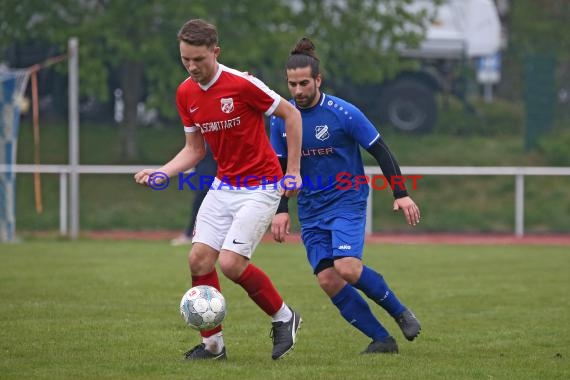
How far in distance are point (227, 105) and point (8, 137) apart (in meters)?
9.31

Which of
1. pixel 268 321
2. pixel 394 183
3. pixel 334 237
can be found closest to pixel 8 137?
pixel 268 321

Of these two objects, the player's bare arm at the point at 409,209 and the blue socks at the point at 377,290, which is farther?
the blue socks at the point at 377,290

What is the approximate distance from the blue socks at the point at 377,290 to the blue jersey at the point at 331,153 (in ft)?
1.32

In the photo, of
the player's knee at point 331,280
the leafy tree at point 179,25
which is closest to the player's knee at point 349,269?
the player's knee at point 331,280

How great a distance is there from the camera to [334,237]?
6215 millimetres

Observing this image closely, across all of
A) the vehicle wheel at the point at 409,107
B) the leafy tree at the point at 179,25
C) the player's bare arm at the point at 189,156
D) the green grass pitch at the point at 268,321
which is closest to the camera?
the green grass pitch at the point at 268,321

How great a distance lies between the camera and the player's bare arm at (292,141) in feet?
19.4

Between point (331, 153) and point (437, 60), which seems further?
point (437, 60)

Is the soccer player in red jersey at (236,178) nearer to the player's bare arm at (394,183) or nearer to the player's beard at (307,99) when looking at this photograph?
the player's beard at (307,99)

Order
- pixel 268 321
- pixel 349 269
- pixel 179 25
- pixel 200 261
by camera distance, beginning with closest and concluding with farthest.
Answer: pixel 200 261 < pixel 349 269 < pixel 268 321 < pixel 179 25

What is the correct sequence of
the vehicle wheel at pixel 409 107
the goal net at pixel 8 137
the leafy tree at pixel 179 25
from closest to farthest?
the goal net at pixel 8 137 → the leafy tree at pixel 179 25 → the vehicle wheel at pixel 409 107

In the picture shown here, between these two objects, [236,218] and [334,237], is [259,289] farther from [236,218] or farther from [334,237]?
[334,237]

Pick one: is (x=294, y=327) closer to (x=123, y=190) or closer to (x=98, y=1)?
(x=123, y=190)

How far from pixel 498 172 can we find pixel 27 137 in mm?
9071
